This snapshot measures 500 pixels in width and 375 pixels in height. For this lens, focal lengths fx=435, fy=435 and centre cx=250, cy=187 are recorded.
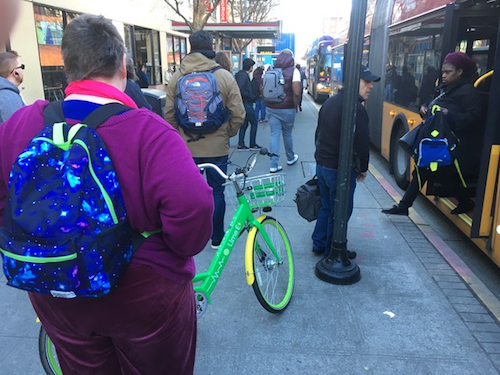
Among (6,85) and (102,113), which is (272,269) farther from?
(6,85)

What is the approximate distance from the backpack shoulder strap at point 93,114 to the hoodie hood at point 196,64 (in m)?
2.50

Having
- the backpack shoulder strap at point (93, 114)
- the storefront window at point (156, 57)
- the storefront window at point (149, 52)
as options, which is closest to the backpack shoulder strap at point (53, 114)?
the backpack shoulder strap at point (93, 114)

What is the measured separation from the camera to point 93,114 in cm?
142

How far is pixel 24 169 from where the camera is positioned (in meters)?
1.29

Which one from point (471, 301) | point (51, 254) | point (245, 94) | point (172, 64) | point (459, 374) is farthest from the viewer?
point (172, 64)

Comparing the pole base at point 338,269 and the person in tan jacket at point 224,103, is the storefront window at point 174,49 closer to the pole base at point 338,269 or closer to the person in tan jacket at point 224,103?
the person in tan jacket at point 224,103

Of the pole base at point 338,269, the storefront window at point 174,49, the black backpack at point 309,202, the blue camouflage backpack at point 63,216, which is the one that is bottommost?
Result: the pole base at point 338,269

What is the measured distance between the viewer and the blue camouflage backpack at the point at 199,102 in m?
3.74

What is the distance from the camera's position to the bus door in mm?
3705

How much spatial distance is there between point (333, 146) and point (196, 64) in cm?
142

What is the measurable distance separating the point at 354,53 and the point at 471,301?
7.14 feet

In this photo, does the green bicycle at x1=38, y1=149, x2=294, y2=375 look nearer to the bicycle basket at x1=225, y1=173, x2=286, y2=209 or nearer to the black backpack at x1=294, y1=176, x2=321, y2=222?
the bicycle basket at x1=225, y1=173, x2=286, y2=209

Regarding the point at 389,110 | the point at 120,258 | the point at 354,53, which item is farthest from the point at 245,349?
the point at 389,110

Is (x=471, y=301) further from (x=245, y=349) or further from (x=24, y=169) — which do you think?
(x=24, y=169)
